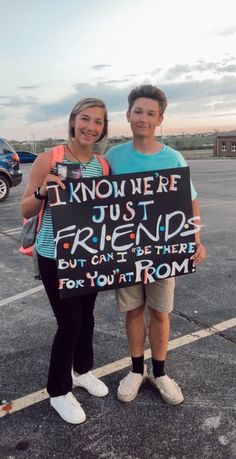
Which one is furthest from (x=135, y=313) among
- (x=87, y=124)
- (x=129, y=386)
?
(x=87, y=124)

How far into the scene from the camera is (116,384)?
3014 millimetres

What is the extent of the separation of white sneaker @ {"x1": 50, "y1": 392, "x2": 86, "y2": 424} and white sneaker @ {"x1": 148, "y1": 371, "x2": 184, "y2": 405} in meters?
0.54

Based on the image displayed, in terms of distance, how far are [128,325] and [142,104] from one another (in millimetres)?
Result: 1434

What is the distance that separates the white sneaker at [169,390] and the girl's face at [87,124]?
163cm

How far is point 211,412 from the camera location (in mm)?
2676

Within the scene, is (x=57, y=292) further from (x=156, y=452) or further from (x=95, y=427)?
(x=156, y=452)

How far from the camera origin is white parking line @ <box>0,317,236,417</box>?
2775mm

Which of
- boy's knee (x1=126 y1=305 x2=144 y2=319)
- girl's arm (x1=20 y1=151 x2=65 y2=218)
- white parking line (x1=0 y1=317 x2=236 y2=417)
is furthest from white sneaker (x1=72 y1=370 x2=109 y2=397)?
girl's arm (x1=20 y1=151 x2=65 y2=218)

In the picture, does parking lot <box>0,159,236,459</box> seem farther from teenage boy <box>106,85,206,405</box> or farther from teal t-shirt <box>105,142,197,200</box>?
teal t-shirt <box>105,142,197,200</box>

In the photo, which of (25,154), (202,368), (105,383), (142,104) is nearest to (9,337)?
(105,383)

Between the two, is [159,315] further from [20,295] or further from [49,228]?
[20,295]

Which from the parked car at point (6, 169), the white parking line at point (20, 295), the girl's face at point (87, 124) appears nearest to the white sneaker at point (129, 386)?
the girl's face at point (87, 124)

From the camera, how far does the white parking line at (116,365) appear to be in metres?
2.78

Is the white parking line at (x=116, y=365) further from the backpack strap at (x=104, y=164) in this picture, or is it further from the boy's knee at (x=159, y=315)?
the backpack strap at (x=104, y=164)
